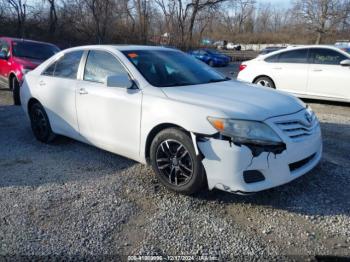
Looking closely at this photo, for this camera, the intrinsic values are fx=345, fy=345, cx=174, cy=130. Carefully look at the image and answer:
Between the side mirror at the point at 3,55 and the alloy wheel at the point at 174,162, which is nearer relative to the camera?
the alloy wheel at the point at 174,162

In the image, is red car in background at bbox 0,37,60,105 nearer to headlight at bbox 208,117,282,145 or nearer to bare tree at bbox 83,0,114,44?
headlight at bbox 208,117,282,145

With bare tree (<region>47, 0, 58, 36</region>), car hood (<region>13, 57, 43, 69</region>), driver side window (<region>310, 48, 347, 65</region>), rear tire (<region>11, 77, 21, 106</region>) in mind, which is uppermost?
bare tree (<region>47, 0, 58, 36</region>)

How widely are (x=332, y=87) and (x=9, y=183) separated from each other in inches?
286

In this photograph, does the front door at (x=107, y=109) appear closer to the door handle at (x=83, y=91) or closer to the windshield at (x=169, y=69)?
the door handle at (x=83, y=91)

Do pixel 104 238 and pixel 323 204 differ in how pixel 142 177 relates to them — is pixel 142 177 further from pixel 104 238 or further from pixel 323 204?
pixel 323 204

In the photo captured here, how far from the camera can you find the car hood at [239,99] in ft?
11.0

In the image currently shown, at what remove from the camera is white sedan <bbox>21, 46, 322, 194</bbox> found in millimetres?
3225

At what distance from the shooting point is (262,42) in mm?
62094

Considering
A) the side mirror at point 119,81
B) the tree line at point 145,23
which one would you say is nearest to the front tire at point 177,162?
the side mirror at point 119,81

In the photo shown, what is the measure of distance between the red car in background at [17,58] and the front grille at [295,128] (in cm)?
767

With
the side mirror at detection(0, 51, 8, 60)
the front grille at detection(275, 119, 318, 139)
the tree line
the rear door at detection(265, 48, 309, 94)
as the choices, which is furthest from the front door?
the tree line

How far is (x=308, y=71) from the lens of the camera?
28.1 ft

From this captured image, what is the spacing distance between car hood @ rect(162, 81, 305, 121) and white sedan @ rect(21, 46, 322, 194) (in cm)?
1

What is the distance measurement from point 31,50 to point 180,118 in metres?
8.14
